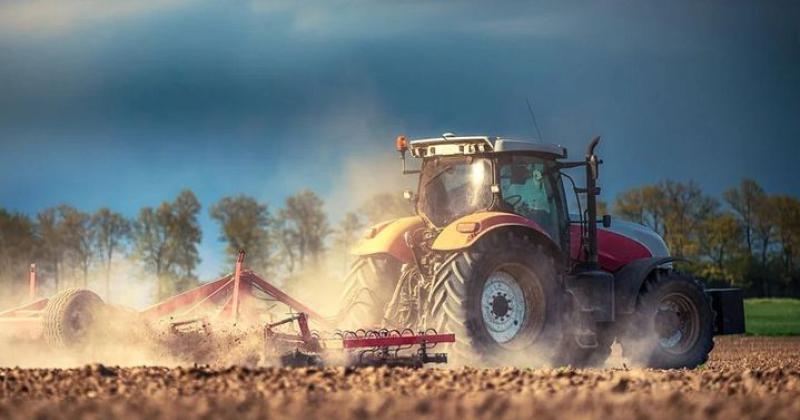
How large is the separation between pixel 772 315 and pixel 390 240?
4006 cm

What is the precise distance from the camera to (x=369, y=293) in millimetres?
12359

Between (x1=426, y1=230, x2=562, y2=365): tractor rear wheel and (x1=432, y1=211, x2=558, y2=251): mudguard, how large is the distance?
0.36 ft

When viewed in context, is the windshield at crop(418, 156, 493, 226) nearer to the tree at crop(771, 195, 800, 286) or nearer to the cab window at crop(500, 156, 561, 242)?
the cab window at crop(500, 156, 561, 242)

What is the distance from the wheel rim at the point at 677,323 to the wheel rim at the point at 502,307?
8.19 feet

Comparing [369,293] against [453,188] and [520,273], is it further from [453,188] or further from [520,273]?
[520,273]

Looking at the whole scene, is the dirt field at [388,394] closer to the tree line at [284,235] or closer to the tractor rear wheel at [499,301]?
the tractor rear wheel at [499,301]

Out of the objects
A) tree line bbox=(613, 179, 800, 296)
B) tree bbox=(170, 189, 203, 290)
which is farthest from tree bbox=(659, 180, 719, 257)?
tree bbox=(170, 189, 203, 290)

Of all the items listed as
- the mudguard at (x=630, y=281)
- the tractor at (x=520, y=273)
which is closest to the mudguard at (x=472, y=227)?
the tractor at (x=520, y=273)

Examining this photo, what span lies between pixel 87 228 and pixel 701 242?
2917cm

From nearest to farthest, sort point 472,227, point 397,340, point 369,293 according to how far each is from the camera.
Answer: point 397,340 < point 472,227 < point 369,293

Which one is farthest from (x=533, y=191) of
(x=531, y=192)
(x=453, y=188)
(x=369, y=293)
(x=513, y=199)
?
(x=369, y=293)

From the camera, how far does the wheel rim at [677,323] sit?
44.2 ft

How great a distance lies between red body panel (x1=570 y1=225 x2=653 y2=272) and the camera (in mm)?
13664

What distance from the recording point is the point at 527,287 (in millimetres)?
11766
